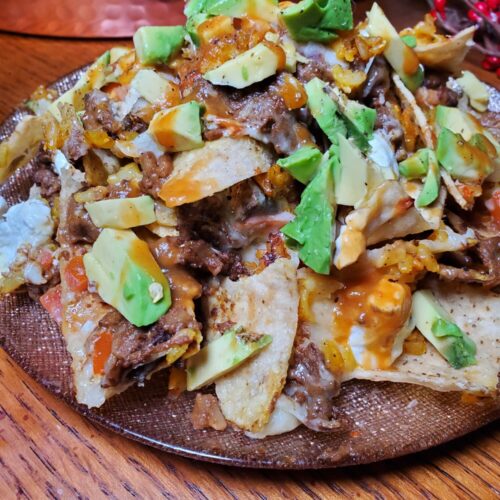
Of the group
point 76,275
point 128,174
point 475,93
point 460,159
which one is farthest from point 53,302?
point 475,93

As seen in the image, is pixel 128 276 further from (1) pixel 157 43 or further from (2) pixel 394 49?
(2) pixel 394 49

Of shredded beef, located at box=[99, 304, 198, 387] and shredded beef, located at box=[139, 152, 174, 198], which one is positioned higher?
shredded beef, located at box=[139, 152, 174, 198]

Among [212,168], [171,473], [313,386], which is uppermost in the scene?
[212,168]

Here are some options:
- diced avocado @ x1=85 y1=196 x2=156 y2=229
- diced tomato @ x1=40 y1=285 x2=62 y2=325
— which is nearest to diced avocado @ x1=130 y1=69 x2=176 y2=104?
diced avocado @ x1=85 y1=196 x2=156 y2=229

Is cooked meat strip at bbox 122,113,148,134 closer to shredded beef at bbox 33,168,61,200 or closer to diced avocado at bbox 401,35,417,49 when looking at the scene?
shredded beef at bbox 33,168,61,200

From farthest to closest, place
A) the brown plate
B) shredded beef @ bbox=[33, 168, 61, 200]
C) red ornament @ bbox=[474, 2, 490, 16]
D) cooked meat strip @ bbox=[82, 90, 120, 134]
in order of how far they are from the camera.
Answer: red ornament @ bbox=[474, 2, 490, 16], shredded beef @ bbox=[33, 168, 61, 200], cooked meat strip @ bbox=[82, 90, 120, 134], the brown plate

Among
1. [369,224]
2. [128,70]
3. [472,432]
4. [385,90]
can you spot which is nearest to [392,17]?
[385,90]

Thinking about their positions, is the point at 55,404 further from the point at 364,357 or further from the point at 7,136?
the point at 7,136
